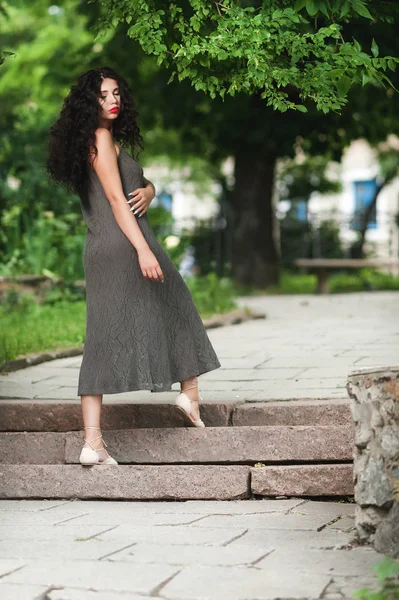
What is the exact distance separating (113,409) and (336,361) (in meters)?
2.24

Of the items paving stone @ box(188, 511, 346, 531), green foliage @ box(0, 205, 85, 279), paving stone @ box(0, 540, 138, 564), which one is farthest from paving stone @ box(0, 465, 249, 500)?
green foliage @ box(0, 205, 85, 279)

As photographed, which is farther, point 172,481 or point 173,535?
point 172,481

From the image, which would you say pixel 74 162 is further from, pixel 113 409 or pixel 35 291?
pixel 35 291

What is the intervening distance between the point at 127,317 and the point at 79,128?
0.99 m

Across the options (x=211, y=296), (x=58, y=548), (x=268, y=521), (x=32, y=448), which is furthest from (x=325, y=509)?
(x=211, y=296)

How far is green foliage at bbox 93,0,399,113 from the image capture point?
5398 mm

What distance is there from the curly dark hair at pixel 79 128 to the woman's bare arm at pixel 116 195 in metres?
0.06

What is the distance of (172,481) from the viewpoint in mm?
5691

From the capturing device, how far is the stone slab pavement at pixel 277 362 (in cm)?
674

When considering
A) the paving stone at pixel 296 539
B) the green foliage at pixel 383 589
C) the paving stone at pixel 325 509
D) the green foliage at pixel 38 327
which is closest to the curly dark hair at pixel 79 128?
the paving stone at pixel 325 509

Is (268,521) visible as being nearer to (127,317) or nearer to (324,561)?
(324,561)

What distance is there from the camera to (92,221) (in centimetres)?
593

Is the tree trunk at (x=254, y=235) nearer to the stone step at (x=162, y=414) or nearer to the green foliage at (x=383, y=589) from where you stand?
the stone step at (x=162, y=414)

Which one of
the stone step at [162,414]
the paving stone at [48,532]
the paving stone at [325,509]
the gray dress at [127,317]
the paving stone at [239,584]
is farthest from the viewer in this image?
the stone step at [162,414]
